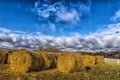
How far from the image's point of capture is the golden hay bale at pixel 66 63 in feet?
89.0

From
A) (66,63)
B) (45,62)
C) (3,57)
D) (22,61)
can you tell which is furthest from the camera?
(3,57)

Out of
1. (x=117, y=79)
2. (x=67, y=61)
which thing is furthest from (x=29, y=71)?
(x=117, y=79)

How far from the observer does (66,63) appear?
27.1 meters

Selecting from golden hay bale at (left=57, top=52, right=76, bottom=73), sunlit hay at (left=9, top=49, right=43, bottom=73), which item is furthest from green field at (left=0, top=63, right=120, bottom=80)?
golden hay bale at (left=57, top=52, right=76, bottom=73)

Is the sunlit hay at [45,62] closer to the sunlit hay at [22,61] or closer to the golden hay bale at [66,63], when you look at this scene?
the golden hay bale at [66,63]

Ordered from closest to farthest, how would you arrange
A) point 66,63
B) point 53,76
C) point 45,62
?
point 53,76
point 66,63
point 45,62

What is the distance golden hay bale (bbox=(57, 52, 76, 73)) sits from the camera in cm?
2712

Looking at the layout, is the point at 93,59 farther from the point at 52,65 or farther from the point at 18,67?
the point at 18,67

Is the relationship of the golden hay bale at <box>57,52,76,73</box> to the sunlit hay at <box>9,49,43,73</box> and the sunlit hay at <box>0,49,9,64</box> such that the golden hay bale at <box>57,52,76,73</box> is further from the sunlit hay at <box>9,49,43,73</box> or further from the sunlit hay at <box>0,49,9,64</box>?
the sunlit hay at <box>0,49,9,64</box>

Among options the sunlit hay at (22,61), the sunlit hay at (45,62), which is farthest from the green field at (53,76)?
the sunlit hay at (45,62)

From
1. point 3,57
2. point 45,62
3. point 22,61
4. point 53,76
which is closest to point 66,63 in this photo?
point 45,62

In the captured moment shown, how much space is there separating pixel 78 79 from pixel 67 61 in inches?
307

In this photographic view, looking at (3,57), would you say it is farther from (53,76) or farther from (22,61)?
(53,76)

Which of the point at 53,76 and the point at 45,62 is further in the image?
the point at 45,62
